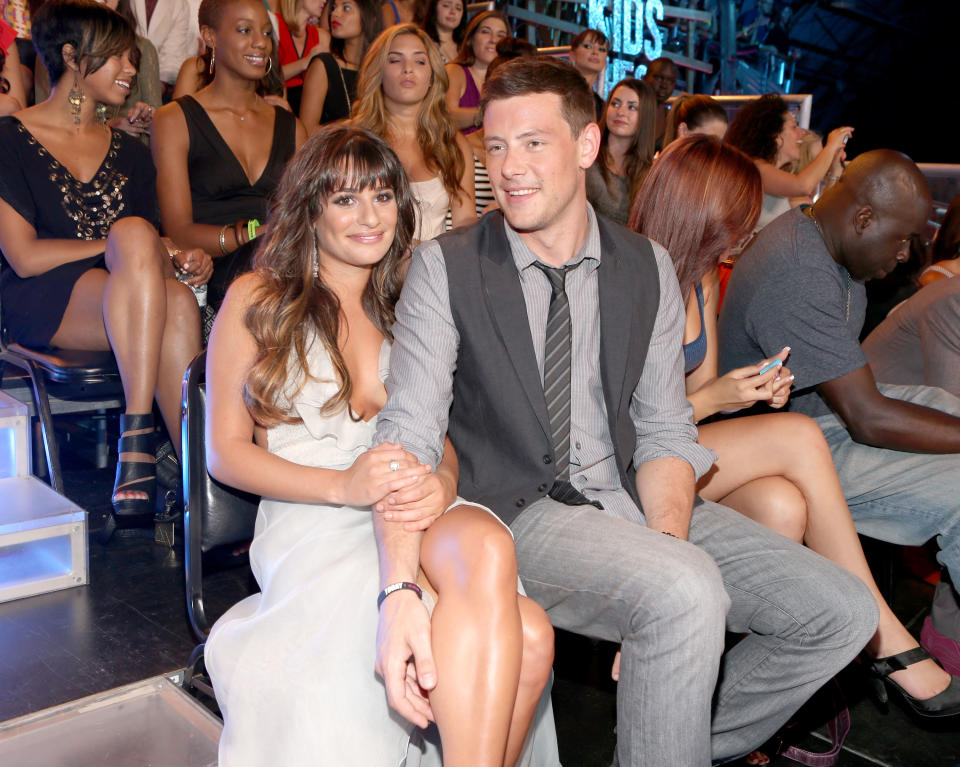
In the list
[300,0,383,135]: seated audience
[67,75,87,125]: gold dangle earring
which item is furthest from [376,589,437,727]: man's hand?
[300,0,383,135]: seated audience

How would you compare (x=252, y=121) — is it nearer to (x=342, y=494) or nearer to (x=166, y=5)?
(x=166, y=5)

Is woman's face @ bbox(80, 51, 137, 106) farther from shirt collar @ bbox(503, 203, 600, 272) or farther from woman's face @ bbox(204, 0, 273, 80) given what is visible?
shirt collar @ bbox(503, 203, 600, 272)

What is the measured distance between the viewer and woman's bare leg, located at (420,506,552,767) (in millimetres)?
1531

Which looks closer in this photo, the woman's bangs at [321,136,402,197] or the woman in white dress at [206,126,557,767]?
the woman in white dress at [206,126,557,767]

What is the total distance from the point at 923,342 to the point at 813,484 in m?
0.95

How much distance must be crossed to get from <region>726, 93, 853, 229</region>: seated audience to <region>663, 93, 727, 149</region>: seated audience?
218 mm

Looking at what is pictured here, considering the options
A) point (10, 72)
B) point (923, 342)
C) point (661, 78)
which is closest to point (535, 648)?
point (923, 342)

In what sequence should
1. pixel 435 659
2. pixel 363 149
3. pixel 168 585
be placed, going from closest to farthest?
pixel 435 659 → pixel 363 149 → pixel 168 585

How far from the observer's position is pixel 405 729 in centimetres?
174

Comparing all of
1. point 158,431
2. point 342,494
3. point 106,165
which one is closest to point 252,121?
point 106,165

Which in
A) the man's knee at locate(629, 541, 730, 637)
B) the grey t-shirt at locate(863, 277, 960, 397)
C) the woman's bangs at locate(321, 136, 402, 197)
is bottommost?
the man's knee at locate(629, 541, 730, 637)

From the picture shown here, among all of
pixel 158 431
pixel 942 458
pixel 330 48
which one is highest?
pixel 330 48

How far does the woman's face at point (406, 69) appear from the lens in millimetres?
3783

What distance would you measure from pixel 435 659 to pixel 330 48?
14.9 feet
